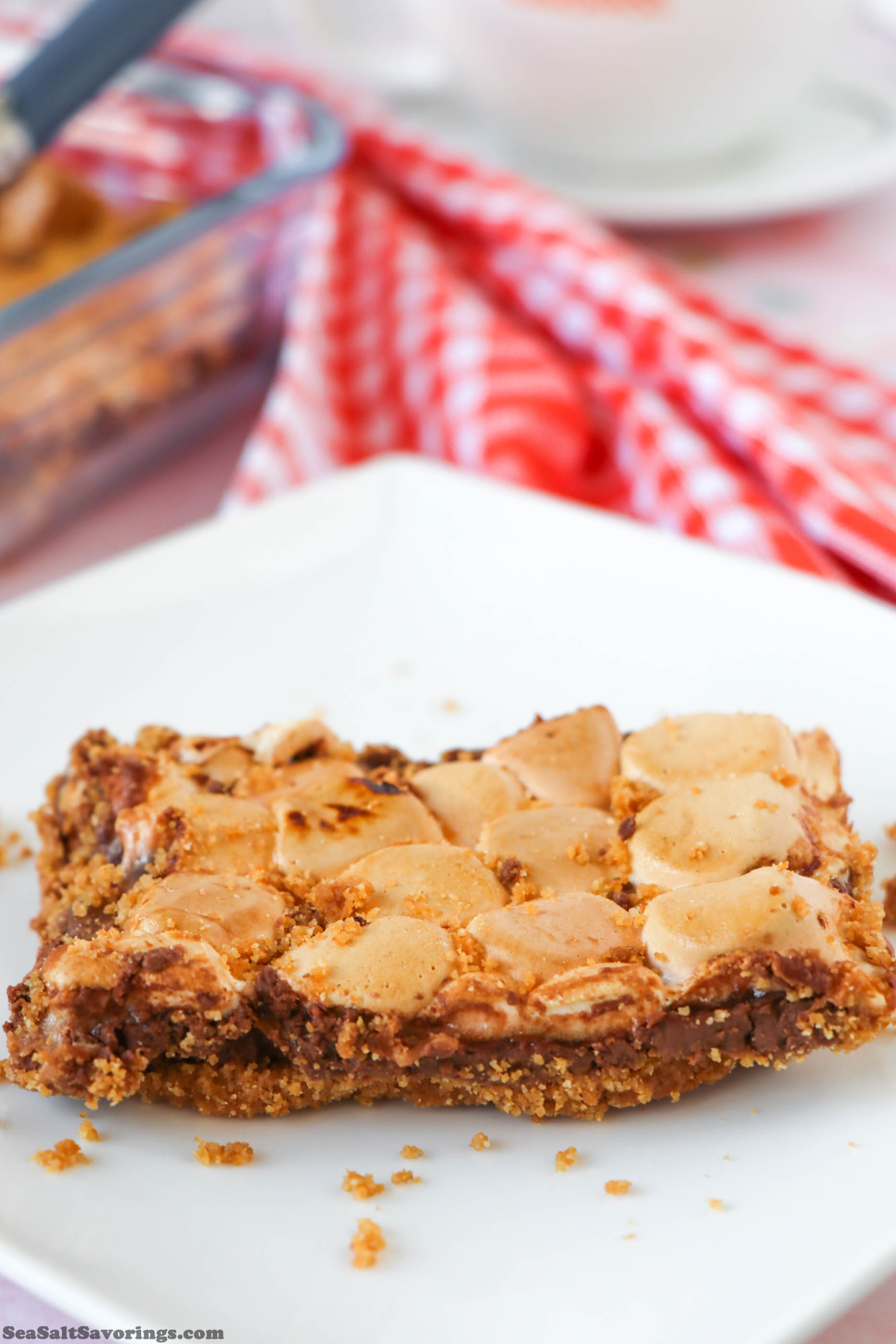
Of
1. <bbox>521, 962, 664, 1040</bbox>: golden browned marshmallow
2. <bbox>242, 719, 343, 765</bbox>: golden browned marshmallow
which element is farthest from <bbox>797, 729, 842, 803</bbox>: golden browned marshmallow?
<bbox>242, 719, 343, 765</bbox>: golden browned marshmallow

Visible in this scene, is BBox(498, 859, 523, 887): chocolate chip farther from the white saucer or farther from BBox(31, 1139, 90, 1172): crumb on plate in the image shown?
the white saucer

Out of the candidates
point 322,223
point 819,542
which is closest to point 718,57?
point 322,223

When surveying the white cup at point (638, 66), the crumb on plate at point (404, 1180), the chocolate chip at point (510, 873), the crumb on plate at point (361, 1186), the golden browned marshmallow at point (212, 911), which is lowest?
the crumb on plate at point (361, 1186)

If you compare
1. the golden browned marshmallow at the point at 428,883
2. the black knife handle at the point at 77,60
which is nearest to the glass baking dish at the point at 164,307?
the black knife handle at the point at 77,60

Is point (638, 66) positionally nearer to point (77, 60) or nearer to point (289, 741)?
point (77, 60)

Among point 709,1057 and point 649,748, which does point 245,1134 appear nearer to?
point 709,1057

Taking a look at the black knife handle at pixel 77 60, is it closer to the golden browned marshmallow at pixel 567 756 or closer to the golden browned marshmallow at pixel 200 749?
the golden browned marshmallow at pixel 200 749

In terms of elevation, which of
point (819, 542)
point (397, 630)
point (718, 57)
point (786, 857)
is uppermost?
point (718, 57)
